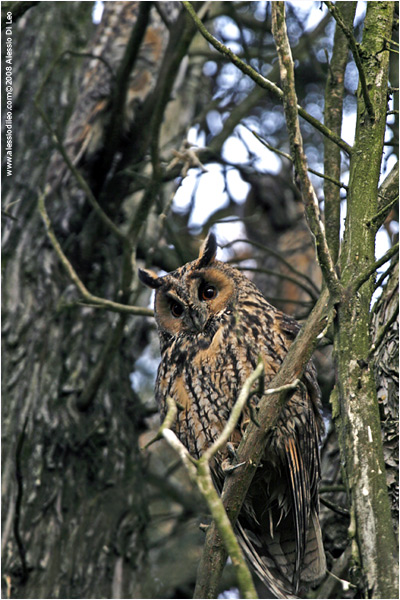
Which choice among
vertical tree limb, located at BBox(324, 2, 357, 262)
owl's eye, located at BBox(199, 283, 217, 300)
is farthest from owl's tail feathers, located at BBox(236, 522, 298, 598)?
vertical tree limb, located at BBox(324, 2, 357, 262)

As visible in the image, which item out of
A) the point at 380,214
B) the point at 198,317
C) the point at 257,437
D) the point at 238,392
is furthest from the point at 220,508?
the point at 198,317

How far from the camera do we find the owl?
239 centimetres

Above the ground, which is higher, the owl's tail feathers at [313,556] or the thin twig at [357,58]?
the thin twig at [357,58]

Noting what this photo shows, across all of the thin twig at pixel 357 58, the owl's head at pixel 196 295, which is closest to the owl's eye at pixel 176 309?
the owl's head at pixel 196 295

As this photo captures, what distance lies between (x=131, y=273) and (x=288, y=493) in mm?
1088

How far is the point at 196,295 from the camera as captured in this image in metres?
2.57

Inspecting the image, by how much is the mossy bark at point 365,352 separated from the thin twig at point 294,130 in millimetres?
123

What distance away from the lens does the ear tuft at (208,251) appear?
103 inches

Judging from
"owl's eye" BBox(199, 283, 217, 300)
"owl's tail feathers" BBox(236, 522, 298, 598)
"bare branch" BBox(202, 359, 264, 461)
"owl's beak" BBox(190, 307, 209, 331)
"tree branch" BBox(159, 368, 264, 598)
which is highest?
"owl's eye" BBox(199, 283, 217, 300)

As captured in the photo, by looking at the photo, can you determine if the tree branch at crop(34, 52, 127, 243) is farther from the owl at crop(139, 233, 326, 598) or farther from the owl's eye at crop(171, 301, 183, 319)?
the owl's eye at crop(171, 301, 183, 319)

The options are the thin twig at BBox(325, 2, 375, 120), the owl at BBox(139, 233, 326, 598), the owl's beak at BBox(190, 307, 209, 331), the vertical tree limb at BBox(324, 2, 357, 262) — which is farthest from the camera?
the owl's beak at BBox(190, 307, 209, 331)

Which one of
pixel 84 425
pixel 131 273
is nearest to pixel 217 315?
pixel 131 273

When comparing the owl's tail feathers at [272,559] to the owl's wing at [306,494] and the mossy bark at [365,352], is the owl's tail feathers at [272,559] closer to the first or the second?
the owl's wing at [306,494]
